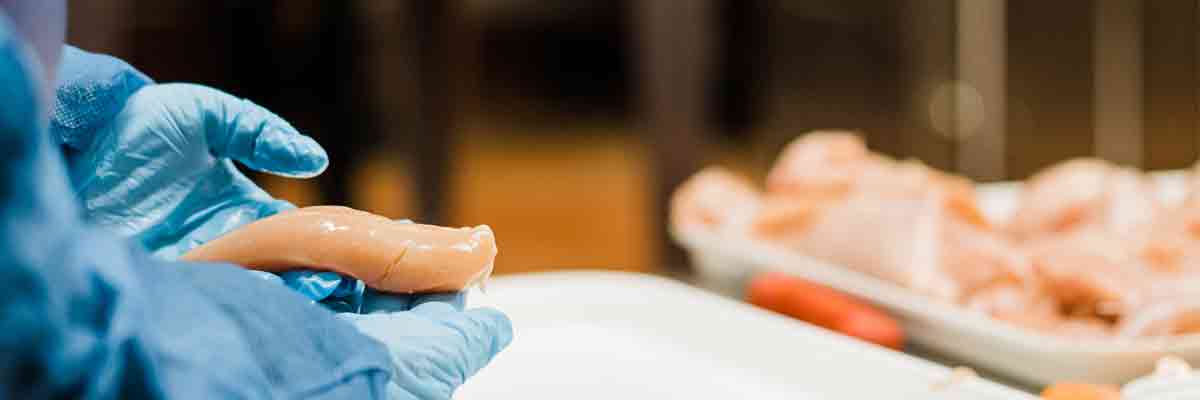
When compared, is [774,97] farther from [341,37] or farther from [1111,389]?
[1111,389]

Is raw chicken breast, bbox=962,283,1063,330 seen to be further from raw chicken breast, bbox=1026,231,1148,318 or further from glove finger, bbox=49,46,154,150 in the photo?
glove finger, bbox=49,46,154,150

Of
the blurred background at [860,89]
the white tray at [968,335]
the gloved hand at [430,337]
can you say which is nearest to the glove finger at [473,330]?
the gloved hand at [430,337]

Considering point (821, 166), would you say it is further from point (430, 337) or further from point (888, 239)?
point (430, 337)

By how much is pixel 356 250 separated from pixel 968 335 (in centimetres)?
38

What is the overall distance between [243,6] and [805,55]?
1590 millimetres

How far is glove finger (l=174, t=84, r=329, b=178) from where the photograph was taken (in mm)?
313

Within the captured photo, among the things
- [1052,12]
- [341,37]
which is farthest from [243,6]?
[1052,12]

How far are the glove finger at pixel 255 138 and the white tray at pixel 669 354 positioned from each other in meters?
0.10

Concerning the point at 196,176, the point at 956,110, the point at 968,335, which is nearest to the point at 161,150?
the point at 196,176

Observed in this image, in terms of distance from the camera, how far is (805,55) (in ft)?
7.33

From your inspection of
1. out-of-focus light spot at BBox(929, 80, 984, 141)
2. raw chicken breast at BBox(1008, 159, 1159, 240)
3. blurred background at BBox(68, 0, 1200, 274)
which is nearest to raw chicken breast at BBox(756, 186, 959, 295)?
raw chicken breast at BBox(1008, 159, 1159, 240)

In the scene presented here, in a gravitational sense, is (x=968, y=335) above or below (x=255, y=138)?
below

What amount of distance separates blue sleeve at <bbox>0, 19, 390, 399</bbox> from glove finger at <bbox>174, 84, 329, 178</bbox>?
6 centimetres

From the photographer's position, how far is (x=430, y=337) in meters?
0.29
